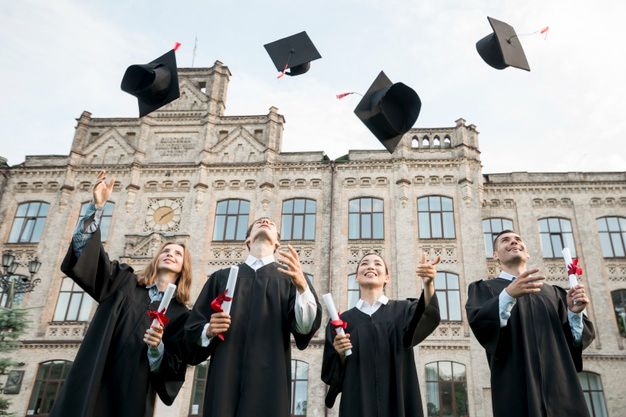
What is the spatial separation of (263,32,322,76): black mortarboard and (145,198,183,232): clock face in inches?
596

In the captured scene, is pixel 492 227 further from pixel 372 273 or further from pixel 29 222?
pixel 29 222

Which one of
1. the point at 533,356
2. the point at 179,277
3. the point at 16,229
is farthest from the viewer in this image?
the point at 16,229

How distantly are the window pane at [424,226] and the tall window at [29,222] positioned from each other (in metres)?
17.7

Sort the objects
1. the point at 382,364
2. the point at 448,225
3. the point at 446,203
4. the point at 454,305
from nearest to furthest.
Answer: the point at 382,364 → the point at 454,305 → the point at 448,225 → the point at 446,203

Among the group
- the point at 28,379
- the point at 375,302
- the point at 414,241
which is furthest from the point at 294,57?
the point at 28,379

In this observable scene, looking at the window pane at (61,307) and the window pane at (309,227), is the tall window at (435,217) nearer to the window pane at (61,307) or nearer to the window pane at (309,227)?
the window pane at (309,227)

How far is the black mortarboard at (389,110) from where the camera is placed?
7535 mm

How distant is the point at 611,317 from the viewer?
816 inches

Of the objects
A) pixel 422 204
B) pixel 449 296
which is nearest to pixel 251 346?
pixel 449 296

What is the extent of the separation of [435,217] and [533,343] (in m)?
18.2

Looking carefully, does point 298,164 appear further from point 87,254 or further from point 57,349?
point 87,254

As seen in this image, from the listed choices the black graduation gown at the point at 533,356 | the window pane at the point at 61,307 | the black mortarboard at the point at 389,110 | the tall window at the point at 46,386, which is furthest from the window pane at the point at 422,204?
the black graduation gown at the point at 533,356

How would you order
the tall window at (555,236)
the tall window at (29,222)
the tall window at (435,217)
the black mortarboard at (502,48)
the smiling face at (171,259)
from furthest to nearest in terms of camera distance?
1. the tall window at (29,222)
2. the tall window at (555,236)
3. the tall window at (435,217)
4. the black mortarboard at (502,48)
5. the smiling face at (171,259)

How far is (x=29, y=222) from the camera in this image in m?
23.7
